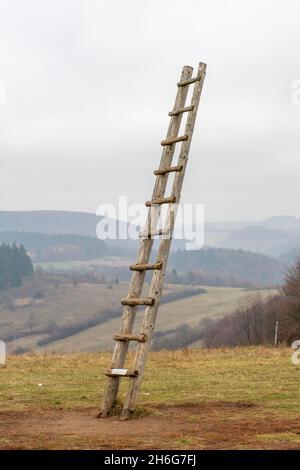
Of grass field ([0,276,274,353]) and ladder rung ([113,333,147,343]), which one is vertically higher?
grass field ([0,276,274,353])

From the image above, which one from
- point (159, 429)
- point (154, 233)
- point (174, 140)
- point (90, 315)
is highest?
point (90, 315)

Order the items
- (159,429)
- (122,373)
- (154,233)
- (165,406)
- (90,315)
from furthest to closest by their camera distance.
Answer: (90,315) < (165,406) < (154,233) < (122,373) < (159,429)

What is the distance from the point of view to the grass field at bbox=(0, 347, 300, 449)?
10.9 m

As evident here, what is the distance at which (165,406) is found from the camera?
14711 millimetres

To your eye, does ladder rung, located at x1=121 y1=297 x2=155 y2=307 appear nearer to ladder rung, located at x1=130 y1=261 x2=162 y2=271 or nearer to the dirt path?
ladder rung, located at x1=130 y1=261 x2=162 y2=271

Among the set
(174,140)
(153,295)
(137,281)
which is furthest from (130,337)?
(174,140)

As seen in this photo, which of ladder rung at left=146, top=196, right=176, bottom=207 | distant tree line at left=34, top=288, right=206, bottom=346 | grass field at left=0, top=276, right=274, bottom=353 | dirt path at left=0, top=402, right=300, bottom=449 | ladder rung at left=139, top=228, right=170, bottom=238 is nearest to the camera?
dirt path at left=0, top=402, right=300, bottom=449

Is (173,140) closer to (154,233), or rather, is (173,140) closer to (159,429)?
(154,233)

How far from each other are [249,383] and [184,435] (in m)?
7.65

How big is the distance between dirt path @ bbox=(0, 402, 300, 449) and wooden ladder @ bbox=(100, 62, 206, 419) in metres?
0.68

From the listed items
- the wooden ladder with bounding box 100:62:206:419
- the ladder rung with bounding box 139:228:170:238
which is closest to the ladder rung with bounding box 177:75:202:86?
the wooden ladder with bounding box 100:62:206:419

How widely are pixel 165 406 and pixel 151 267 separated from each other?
3.12 meters
